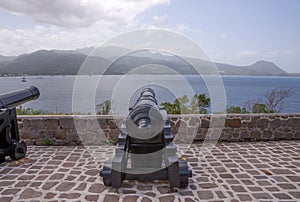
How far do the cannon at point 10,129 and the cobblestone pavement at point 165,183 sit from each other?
148 mm

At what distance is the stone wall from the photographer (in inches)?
197

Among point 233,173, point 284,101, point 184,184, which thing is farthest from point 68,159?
point 284,101

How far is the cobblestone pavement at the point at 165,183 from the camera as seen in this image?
2822 millimetres

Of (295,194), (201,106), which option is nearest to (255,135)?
(201,106)

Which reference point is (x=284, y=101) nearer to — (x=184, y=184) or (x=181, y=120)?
(x=181, y=120)

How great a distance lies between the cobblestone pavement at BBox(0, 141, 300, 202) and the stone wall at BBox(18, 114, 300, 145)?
51 centimetres

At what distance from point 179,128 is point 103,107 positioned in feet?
7.26

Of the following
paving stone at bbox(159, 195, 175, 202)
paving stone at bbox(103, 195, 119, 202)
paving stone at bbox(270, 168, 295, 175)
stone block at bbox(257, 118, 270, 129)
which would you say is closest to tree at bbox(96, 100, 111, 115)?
stone block at bbox(257, 118, 270, 129)

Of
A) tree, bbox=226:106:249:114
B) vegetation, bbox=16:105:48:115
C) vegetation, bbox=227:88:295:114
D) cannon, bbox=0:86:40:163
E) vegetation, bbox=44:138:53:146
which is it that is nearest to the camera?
cannon, bbox=0:86:40:163

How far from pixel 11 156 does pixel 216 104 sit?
450 cm

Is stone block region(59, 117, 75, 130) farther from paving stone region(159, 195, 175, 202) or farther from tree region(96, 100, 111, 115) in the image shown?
paving stone region(159, 195, 175, 202)

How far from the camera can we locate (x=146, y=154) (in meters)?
3.34

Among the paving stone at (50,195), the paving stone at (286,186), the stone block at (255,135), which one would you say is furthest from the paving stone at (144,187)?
the stone block at (255,135)

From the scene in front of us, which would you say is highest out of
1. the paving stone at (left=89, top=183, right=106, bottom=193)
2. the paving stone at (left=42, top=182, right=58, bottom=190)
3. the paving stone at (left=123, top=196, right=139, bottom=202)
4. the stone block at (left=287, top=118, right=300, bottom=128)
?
the stone block at (left=287, top=118, right=300, bottom=128)
